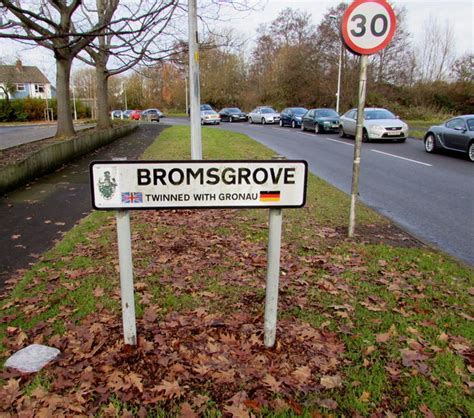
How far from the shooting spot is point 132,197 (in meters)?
2.58

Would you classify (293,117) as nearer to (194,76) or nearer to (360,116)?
(194,76)

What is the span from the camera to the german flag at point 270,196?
8.68ft

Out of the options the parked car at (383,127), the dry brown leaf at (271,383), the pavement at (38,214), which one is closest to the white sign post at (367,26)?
the dry brown leaf at (271,383)

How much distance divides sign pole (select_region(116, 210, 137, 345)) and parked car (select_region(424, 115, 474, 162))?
513 inches

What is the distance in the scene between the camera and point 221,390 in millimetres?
2551

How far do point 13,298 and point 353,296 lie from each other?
3.19 m

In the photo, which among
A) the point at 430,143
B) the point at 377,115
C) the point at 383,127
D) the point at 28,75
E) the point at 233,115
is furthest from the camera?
the point at 28,75

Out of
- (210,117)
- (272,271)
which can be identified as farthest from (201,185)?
(210,117)

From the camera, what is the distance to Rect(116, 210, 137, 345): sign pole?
269 cm

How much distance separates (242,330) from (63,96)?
52.7 ft

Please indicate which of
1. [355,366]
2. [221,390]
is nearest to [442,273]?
[355,366]

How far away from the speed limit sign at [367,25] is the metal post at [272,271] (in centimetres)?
303

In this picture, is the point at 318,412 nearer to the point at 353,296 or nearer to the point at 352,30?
the point at 353,296

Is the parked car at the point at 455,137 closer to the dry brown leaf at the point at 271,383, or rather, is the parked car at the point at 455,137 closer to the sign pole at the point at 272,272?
the sign pole at the point at 272,272
